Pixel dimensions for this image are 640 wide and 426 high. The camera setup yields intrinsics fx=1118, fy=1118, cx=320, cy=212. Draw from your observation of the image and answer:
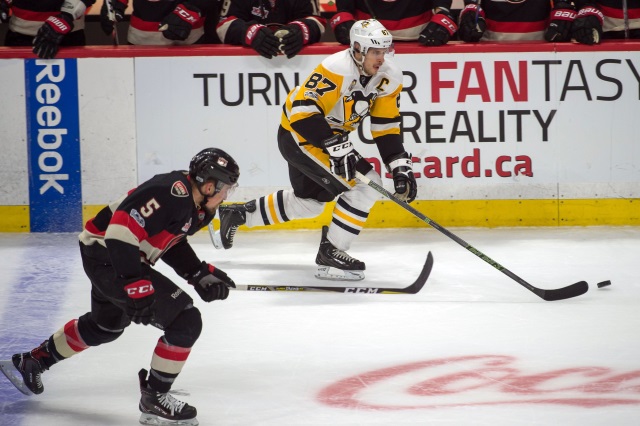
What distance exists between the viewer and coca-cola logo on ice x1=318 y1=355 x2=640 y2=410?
144 inches

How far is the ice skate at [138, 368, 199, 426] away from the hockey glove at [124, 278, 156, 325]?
0.91 feet

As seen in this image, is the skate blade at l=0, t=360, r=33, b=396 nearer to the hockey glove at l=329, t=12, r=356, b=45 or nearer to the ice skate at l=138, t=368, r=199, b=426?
the ice skate at l=138, t=368, r=199, b=426

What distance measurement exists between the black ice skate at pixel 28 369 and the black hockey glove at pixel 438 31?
11.8ft

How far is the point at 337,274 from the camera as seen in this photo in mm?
5621

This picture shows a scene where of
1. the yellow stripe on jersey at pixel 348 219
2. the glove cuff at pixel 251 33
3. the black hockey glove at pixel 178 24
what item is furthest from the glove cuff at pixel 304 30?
the yellow stripe on jersey at pixel 348 219

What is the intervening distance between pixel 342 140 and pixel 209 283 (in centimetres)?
175

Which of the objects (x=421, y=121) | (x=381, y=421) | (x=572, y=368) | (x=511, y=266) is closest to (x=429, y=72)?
(x=421, y=121)

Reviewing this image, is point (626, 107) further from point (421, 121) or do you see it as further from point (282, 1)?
point (282, 1)

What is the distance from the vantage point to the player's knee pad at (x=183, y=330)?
3.44 m

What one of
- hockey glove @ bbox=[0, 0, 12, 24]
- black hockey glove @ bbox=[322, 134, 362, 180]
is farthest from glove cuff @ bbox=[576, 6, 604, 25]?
hockey glove @ bbox=[0, 0, 12, 24]

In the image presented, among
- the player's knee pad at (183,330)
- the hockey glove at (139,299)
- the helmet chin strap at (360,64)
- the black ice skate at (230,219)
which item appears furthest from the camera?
the black ice skate at (230,219)

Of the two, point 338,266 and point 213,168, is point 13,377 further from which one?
point 338,266

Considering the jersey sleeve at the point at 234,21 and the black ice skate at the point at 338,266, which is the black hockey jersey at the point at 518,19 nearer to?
the jersey sleeve at the point at 234,21

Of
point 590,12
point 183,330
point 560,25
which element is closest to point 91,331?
point 183,330
